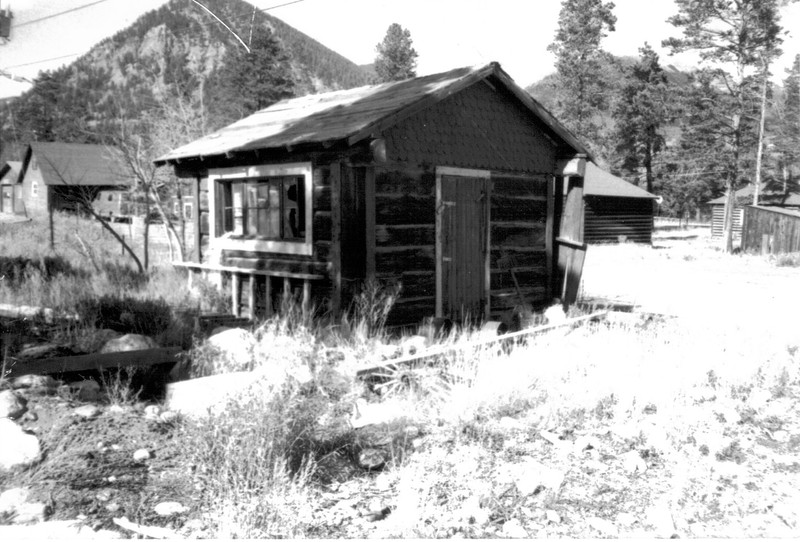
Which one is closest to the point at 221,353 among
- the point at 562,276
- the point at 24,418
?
the point at 24,418

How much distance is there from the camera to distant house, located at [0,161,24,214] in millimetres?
53719

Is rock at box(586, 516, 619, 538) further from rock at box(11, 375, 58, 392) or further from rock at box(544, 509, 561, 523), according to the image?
rock at box(11, 375, 58, 392)

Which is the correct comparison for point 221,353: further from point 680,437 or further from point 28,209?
point 28,209

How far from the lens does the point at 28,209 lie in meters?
51.0

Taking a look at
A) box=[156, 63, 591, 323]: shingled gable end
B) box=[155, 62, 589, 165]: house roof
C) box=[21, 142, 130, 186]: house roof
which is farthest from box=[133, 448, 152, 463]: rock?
box=[21, 142, 130, 186]: house roof

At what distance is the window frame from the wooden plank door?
6.04 feet

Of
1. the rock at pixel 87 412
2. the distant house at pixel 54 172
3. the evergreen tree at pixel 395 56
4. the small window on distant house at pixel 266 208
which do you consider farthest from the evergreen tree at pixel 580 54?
A: the rock at pixel 87 412

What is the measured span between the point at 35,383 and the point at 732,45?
3499cm

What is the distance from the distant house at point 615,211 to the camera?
35.6 metres

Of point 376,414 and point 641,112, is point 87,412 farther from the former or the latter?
point 641,112

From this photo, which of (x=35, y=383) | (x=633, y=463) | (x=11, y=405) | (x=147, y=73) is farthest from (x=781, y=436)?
(x=147, y=73)

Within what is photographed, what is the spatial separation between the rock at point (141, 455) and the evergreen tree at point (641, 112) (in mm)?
51621

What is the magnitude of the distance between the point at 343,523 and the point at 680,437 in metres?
2.72

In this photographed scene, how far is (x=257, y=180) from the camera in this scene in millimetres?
10094
